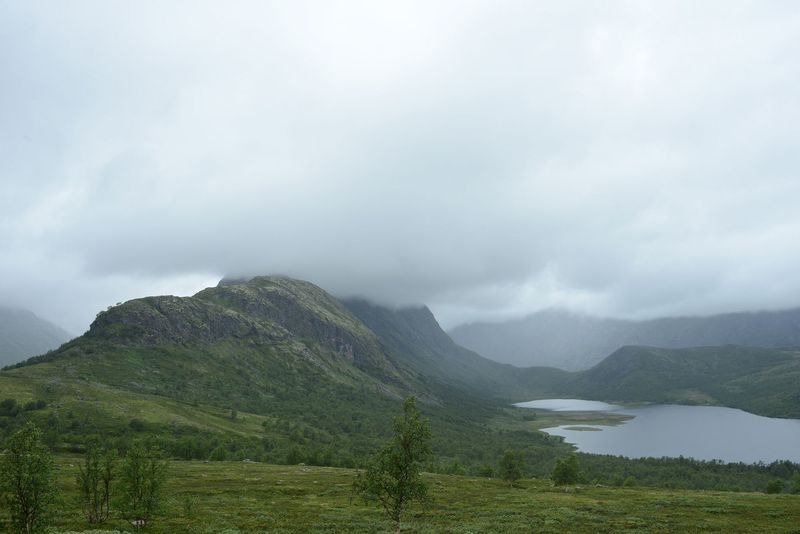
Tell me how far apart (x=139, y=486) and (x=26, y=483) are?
43.4 ft

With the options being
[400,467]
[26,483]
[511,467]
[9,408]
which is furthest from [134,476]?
[9,408]

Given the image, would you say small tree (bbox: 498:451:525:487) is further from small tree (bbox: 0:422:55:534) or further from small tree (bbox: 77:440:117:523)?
small tree (bbox: 0:422:55:534)

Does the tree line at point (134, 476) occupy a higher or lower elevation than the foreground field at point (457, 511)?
higher

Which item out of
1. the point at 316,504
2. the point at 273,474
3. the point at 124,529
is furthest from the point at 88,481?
the point at 273,474

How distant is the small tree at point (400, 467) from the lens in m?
38.7

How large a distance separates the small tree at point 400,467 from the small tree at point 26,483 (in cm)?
2353

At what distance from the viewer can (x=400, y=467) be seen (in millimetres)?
39000

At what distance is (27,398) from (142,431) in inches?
1923

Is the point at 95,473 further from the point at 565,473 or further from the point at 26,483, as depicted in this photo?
the point at 565,473

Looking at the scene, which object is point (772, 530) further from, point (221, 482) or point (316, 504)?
point (221, 482)

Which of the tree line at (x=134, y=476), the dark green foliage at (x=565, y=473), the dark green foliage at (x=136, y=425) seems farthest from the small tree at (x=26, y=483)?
the dark green foliage at (x=136, y=425)

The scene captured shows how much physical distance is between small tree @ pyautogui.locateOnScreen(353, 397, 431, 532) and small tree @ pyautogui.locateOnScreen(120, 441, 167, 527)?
21.5 m

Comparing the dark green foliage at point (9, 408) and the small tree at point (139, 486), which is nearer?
the small tree at point (139, 486)

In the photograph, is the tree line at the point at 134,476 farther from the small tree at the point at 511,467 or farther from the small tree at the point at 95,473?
the small tree at the point at 511,467
